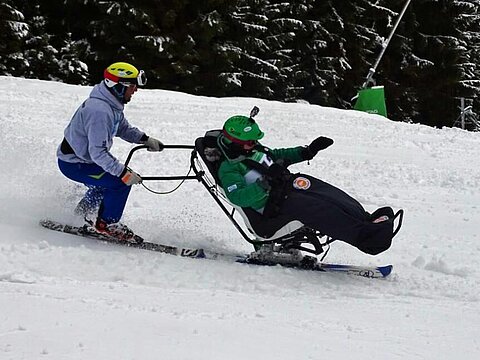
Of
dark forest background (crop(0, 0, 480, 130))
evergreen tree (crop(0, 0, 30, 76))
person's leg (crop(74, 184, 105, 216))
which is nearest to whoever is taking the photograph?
person's leg (crop(74, 184, 105, 216))

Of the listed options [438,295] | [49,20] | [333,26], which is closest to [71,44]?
[49,20]

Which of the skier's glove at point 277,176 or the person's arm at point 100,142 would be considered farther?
the person's arm at point 100,142

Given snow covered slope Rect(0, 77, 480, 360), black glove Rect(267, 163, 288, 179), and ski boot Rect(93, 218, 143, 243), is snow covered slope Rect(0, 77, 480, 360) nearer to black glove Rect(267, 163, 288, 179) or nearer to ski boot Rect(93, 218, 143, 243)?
ski boot Rect(93, 218, 143, 243)

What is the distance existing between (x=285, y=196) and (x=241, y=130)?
62cm

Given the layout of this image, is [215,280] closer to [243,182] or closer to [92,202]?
[243,182]

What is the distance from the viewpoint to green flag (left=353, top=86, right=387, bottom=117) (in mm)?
16141

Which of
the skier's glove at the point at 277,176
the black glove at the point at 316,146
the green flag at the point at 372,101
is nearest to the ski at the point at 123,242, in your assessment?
the skier's glove at the point at 277,176

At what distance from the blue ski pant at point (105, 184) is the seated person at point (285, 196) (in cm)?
83

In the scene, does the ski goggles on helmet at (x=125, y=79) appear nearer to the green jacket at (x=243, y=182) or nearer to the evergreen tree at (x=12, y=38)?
the green jacket at (x=243, y=182)

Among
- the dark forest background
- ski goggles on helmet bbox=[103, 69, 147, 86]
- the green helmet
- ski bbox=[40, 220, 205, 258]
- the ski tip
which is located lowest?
the dark forest background

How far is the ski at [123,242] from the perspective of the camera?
5367 millimetres

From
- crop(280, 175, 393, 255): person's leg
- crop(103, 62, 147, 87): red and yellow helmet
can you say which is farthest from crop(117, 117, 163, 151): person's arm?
crop(280, 175, 393, 255): person's leg

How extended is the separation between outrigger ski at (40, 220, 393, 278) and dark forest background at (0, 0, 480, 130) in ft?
40.8

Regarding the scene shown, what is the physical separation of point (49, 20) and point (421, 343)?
16937mm
